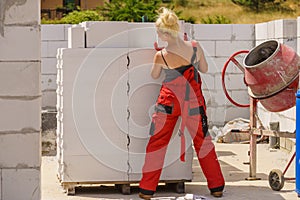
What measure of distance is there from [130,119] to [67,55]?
860 millimetres

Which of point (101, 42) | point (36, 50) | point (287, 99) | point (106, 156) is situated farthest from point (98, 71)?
point (287, 99)

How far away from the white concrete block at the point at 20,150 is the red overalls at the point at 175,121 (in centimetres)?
140

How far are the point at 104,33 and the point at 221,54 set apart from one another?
186 inches

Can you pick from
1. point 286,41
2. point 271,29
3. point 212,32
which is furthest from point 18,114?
point 212,32

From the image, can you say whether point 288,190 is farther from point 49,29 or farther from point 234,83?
point 49,29

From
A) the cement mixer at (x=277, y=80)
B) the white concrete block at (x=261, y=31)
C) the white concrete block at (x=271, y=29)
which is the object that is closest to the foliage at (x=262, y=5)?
the white concrete block at (x=261, y=31)

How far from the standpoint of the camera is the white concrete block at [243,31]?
11312 millimetres

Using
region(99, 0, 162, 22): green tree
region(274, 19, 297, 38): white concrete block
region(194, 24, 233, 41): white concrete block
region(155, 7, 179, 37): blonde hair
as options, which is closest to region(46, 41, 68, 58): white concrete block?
region(194, 24, 233, 41): white concrete block

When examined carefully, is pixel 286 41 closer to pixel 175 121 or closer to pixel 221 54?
pixel 221 54

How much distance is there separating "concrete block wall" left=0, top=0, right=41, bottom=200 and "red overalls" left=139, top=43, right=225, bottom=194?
1.43 meters

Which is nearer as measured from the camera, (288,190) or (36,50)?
(36,50)

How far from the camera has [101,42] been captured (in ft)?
22.7

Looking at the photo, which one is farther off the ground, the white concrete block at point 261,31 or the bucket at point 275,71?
the white concrete block at point 261,31

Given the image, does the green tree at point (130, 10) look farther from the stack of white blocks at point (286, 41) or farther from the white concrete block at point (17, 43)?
the white concrete block at point (17, 43)
